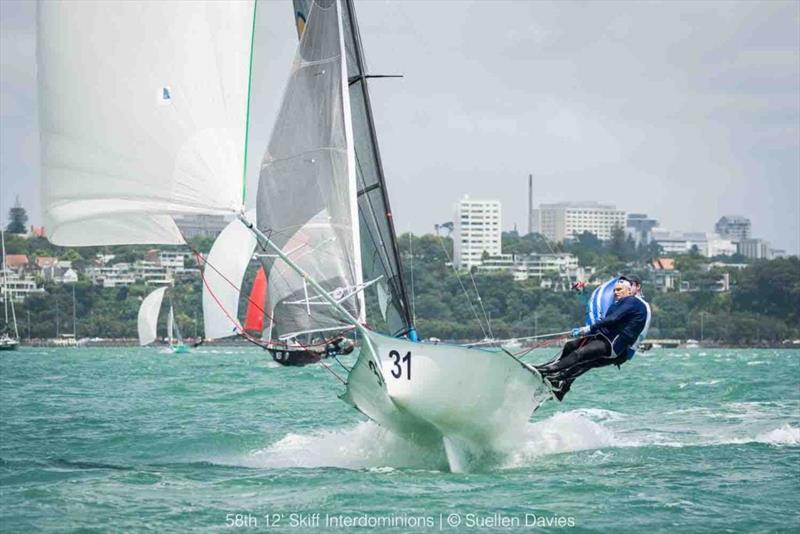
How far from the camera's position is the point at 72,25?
14328 millimetres

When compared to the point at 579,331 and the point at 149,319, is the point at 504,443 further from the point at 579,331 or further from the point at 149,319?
the point at 149,319

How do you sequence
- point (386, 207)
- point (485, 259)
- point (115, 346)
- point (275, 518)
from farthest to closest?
point (485, 259) → point (115, 346) → point (386, 207) → point (275, 518)

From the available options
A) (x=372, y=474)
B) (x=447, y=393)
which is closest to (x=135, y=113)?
(x=447, y=393)

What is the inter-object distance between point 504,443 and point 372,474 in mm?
1638

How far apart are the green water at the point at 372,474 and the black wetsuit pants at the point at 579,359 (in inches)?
40.8

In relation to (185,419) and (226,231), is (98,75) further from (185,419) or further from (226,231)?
(226,231)

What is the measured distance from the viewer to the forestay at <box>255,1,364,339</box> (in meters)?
17.7

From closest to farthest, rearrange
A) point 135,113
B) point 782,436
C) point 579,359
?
point 135,113, point 579,359, point 782,436

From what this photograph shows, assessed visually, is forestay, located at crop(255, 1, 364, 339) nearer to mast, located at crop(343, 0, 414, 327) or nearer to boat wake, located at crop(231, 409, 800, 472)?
mast, located at crop(343, 0, 414, 327)

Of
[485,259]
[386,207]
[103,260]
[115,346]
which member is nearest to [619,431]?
[386,207]

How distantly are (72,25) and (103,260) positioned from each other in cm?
13866

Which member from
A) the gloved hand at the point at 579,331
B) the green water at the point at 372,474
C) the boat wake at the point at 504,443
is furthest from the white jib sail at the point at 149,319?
the gloved hand at the point at 579,331

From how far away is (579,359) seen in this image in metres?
15.8

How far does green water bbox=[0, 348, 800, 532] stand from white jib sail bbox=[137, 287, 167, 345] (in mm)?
50712
